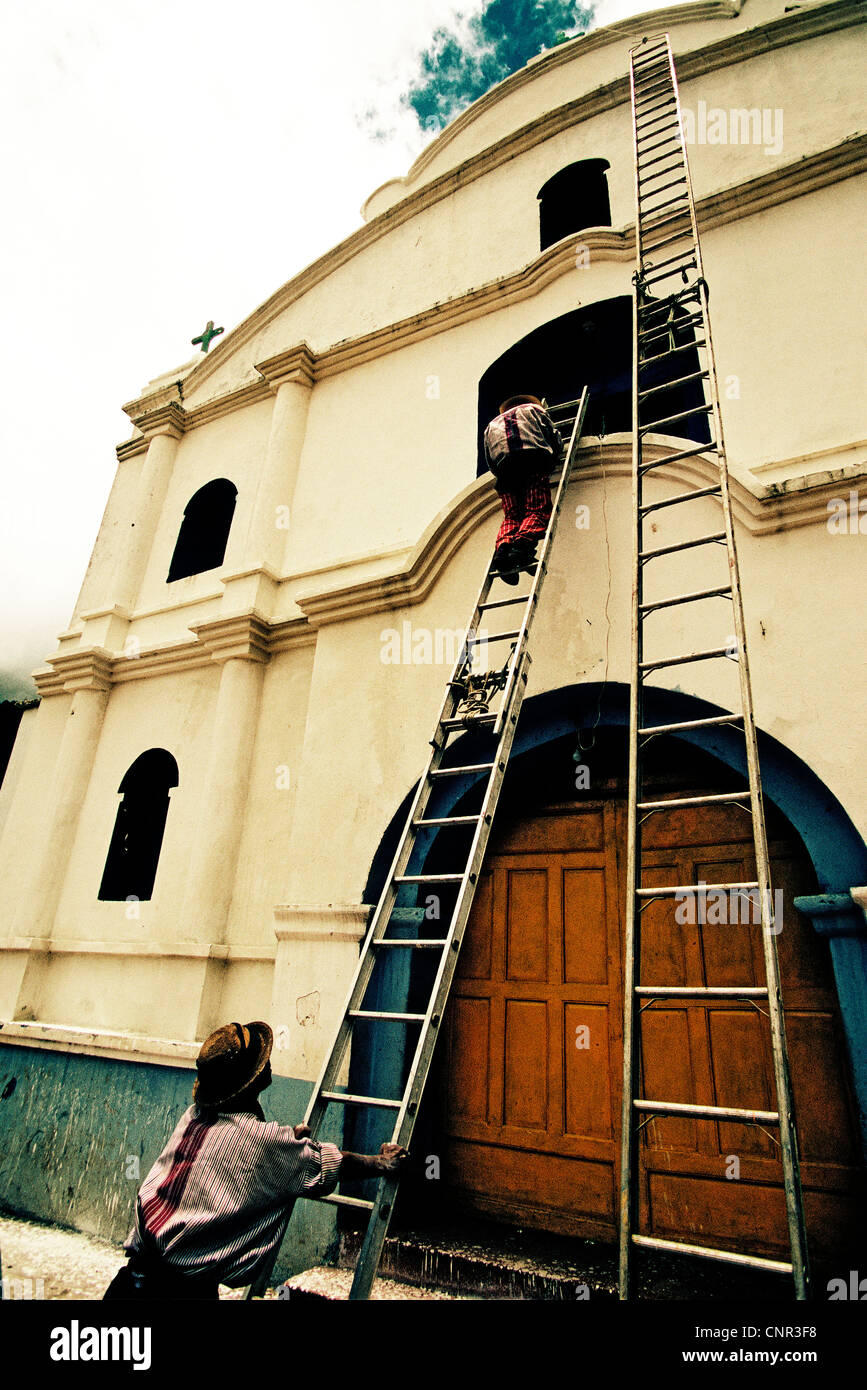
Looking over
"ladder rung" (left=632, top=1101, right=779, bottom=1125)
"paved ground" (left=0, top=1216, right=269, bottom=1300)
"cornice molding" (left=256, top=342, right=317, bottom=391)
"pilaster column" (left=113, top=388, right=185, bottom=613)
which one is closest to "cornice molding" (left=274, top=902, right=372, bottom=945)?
"paved ground" (left=0, top=1216, right=269, bottom=1300)

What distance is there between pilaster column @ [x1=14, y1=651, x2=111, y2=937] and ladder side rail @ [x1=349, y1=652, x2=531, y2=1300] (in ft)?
16.6

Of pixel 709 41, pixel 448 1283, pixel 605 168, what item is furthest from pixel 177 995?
pixel 709 41

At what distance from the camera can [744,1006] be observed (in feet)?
12.1

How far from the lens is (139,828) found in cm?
655

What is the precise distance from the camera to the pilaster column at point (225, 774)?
5.48 meters

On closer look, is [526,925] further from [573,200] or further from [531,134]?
[531,134]

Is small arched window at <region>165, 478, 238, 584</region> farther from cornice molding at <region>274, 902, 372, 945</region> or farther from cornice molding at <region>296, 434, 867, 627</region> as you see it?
cornice molding at <region>274, 902, 372, 945</region>

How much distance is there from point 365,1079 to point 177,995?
194 centimetres

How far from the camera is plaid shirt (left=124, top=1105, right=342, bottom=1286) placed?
217 centimetres

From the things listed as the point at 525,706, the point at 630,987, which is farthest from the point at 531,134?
the point at 630,987

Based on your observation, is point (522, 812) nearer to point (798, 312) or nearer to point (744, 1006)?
point (744, 1006)

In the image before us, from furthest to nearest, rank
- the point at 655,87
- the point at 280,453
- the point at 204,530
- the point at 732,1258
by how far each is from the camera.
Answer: the point at 204,530 → the point at 280,453 → the point at 655,87 → the point at 732,1258

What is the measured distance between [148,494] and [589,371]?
16.8ft
